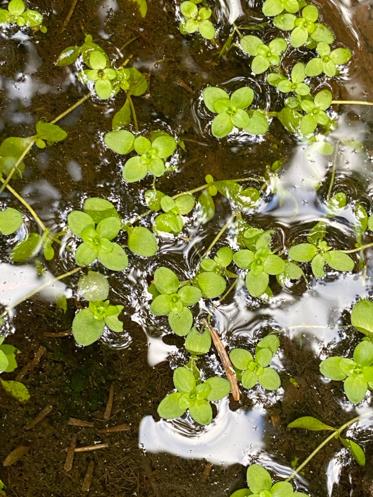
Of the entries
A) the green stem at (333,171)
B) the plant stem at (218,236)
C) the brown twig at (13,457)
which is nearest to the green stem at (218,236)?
the plant stem at (218,236)

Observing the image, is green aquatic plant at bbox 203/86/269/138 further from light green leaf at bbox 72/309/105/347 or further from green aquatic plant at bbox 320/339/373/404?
green aquatic plant at bbox 320/339/373/404

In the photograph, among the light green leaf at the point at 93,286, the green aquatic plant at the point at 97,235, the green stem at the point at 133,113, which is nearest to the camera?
the green aquatic plant at the point at 97,235

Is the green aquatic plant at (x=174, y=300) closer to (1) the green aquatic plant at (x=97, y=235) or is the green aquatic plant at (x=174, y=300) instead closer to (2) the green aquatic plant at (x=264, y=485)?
(1) the green aquatic plant at (x=97, y=235)

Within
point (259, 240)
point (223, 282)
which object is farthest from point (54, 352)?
point (259, 240)

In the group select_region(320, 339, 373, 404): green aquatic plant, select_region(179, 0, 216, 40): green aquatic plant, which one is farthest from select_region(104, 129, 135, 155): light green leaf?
select_region(320, 339, 373, 404): green aquatic plant

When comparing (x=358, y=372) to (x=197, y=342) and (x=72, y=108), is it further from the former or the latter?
(x=72, y=108)
